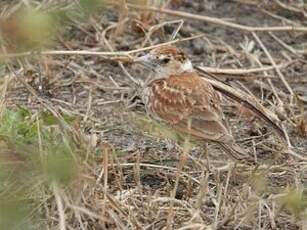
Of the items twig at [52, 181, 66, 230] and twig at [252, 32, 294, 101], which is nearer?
twig at [52, 181, 66, 230]

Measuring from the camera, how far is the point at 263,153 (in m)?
5.41

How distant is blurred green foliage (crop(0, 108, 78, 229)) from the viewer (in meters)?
2.97

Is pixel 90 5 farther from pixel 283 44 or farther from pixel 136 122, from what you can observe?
pixel 283 44

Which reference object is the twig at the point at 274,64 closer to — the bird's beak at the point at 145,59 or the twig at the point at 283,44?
the twig at the point at 283,44

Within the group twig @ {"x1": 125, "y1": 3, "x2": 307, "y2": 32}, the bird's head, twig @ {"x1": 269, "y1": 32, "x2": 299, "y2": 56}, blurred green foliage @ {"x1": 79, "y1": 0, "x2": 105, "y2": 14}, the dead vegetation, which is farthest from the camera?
twig @ {"x1": 269, "y1": 32, "x2": 299, "y2": 56}

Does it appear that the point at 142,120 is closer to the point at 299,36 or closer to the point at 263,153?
the point at 263,153

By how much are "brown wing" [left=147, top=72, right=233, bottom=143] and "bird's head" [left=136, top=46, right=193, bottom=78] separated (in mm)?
67

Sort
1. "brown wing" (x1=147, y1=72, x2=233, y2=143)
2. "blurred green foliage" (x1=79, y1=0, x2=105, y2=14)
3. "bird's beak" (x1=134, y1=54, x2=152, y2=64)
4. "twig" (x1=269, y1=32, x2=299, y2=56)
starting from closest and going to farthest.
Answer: "blurred green foliage" (x1=79, y1=0, x2=105, y2=14) → "brown wing" (x1=147, y1=72, x2=233, y2=143) → "bird's beak" (x1=134, y1=54, x2=152, y2=64) → "twig" (x1=269, y1=32, x2=299, y2=56)

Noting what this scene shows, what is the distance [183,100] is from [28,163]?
4.17ft

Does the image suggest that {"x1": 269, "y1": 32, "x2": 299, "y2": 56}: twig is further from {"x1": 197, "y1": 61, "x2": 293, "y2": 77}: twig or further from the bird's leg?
the bird's leg

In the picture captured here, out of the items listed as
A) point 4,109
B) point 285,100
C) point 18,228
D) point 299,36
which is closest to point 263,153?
point 285,100

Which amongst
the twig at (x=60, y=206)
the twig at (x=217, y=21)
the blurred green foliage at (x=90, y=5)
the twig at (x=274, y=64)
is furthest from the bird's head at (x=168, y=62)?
the blurred green foliage at (x=90, y=5)

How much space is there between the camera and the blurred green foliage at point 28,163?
2971mm

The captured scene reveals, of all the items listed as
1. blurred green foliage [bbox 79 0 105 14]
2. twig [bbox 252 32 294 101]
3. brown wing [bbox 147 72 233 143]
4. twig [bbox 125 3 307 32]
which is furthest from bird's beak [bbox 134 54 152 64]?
blurred green foliage [bbox 79 0 105 14]
